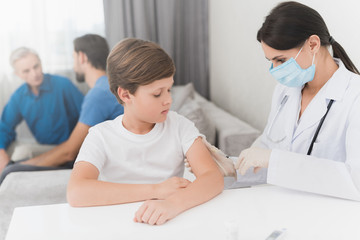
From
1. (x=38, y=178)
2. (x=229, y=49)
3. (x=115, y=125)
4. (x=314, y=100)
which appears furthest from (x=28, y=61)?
(x=314, y=100)

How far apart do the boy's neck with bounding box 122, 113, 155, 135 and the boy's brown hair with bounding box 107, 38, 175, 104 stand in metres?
0.09

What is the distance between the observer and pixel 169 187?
1.05 meters

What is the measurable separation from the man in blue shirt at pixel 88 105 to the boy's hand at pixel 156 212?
1246mm

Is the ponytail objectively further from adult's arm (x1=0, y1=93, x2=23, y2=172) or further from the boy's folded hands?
adult's arm (x1=0, y1=93, x2=23, y2=172)

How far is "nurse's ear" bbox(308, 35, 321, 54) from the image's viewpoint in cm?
127

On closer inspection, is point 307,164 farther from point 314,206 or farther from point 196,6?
point 196,6

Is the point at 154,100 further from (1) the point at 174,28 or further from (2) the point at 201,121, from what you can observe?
(1) the point at 174,28

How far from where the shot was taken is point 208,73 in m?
3.74

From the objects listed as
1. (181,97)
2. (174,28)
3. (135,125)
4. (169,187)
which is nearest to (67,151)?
(181,97)

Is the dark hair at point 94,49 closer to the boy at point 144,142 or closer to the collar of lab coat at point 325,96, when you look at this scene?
the boy at point 144,142

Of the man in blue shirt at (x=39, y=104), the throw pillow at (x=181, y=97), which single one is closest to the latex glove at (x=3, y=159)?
the man in blue shirt at (x=39, y=104)

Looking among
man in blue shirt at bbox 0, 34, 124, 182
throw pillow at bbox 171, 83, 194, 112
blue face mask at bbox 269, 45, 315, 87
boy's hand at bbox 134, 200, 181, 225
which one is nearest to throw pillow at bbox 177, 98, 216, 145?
throw pillow at bbox 171, 83, 194, 112

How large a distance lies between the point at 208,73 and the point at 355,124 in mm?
2639

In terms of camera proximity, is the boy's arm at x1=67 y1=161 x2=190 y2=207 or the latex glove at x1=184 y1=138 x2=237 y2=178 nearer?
the boy's arm at x1=67 y1=161 x2=190 y2=207
